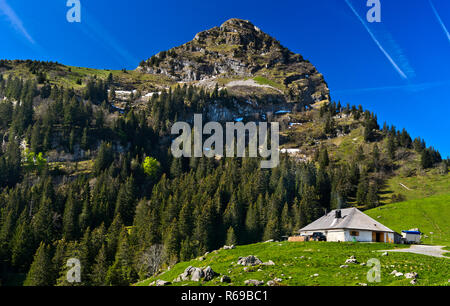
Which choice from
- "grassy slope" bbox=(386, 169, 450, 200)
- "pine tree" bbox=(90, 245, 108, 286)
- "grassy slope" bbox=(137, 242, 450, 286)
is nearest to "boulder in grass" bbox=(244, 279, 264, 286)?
"grassy slope" bbox=(137, 242, 450, 286)

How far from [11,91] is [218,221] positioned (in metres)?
156

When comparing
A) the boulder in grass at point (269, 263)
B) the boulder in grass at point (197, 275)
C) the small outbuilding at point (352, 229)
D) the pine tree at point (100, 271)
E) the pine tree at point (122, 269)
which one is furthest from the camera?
the pine tree at point (100, 271)

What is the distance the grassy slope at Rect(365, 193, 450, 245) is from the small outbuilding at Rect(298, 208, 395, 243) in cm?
2304

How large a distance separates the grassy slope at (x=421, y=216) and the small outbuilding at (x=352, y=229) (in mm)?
23039

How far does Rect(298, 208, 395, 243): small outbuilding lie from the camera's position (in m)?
54.9

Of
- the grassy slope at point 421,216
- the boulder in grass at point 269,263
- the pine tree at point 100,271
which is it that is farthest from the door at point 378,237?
the pine tree at point 100,271

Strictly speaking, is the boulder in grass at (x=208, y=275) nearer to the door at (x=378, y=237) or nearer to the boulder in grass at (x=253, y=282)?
the boulder in grass at (x=253, y=282)

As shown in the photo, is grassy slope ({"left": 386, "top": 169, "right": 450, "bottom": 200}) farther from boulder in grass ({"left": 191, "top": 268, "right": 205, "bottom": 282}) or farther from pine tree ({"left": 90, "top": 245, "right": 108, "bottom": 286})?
boulder in grass ({"left": 191, "top": 268, "right": 205, "bottom": 282})

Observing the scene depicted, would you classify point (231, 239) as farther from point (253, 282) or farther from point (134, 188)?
point (253, 282)

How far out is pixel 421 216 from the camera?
90.4 metres

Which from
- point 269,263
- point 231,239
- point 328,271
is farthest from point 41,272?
point 328,271

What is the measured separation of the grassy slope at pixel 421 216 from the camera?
265 feet

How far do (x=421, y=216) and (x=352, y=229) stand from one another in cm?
5075
